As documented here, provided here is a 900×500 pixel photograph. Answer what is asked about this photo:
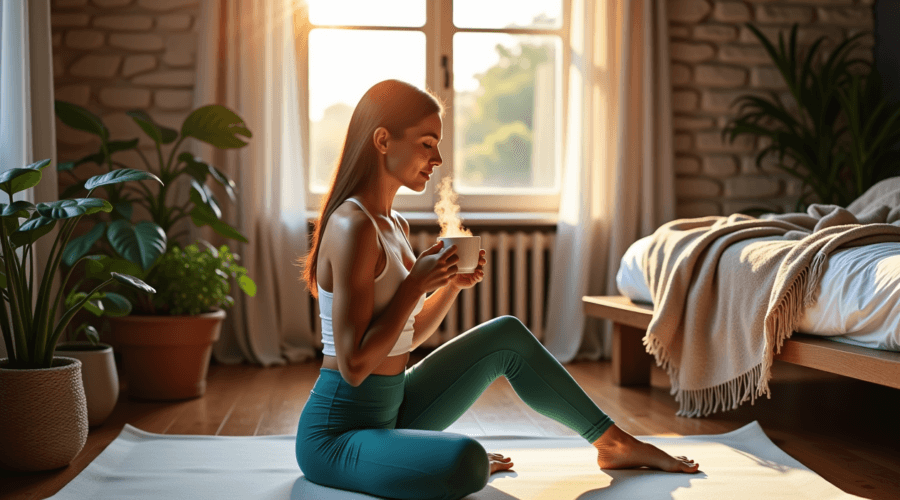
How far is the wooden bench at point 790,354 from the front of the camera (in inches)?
71.4

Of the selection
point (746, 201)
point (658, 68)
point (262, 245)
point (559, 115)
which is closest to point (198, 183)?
point (262, 245)

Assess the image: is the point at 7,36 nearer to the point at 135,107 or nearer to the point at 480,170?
the point at 135,107

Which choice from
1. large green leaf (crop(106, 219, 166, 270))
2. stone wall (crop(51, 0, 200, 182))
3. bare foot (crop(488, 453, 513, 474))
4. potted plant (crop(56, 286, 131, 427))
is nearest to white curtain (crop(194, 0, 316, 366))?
stone wall (crop(51, 0, 200, 182))

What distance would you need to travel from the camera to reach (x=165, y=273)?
2.69 metres

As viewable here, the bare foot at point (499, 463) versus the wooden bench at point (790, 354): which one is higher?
the wooden bench at point (790, 354)

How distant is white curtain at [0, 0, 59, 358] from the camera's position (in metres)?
2.31

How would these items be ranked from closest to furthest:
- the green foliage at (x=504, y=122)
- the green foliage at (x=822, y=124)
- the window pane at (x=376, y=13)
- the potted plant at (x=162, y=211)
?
1. the potted plant at (x=162, y=211)
2. the green foliage at (x=822, y=124)
3. the window pane at (x=376, y=13)
4. the green foliage at (x=504, y=122)

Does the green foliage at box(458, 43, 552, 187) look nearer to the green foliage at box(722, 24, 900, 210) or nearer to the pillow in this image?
the green foliage at box(722, 24, 900, 210)

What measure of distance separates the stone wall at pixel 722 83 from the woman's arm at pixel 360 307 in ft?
8.79

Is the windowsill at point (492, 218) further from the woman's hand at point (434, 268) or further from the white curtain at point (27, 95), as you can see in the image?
the woman's hand at point (434, 268)

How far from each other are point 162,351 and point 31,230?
1077 millimetres

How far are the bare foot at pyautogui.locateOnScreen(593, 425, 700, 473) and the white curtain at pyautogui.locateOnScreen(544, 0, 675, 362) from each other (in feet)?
5.75

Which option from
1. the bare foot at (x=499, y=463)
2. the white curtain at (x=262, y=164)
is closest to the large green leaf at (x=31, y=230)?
the bare foot at (x=499, y=463)

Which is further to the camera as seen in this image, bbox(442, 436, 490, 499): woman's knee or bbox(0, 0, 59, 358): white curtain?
bbox(0, 0, 59, 358): white curtain
